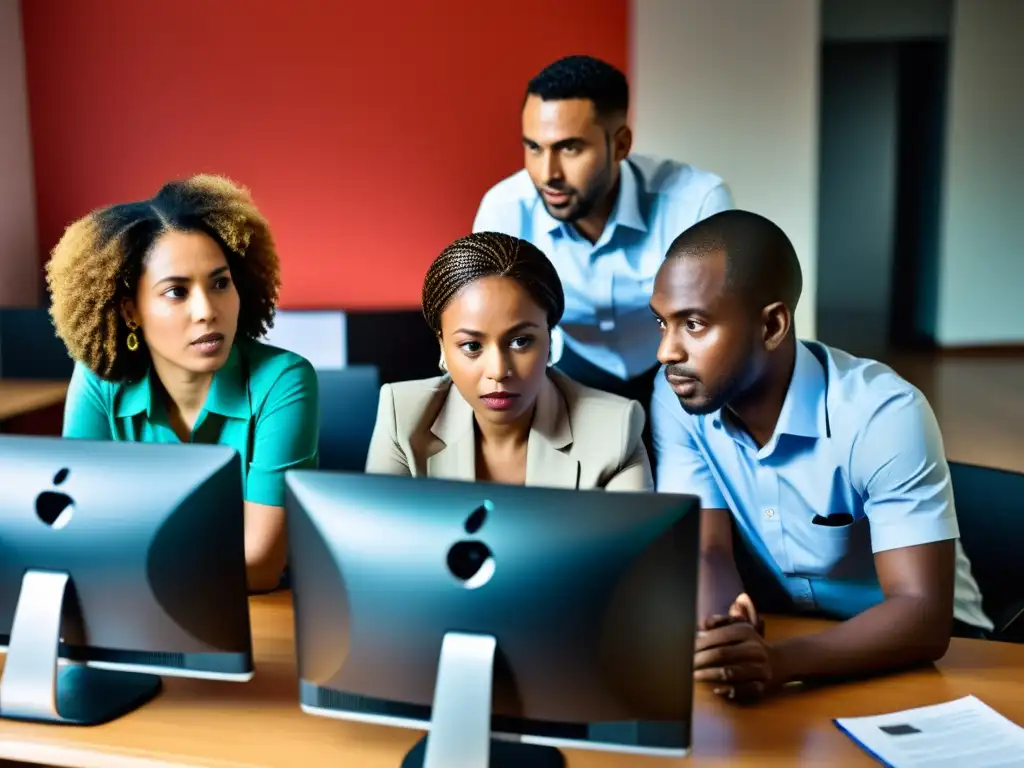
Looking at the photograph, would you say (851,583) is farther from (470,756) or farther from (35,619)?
(35,619)

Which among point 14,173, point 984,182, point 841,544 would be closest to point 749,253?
point 841,544

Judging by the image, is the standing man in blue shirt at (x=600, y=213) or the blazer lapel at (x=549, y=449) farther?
the standing man in blue shirt at (x=600, y=213)

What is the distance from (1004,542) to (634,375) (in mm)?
995

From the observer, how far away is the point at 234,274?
197cm

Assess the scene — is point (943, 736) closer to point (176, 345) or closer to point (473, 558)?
point (473, 558)

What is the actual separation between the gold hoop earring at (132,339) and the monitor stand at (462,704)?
1.07 meters

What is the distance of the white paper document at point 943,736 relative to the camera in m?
1.13

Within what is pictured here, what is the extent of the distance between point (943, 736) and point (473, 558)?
60 centimetres

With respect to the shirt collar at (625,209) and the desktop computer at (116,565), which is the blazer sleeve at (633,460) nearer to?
the desktop computer at (116,565)

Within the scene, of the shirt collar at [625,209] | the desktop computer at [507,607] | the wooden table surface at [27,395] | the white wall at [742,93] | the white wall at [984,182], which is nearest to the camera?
the desktop computer at [507,607]

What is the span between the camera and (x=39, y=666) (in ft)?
4.08

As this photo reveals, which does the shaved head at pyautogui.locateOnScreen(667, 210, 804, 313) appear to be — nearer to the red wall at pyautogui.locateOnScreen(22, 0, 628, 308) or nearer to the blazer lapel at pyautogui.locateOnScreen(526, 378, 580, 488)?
the blazer lapel at pyautogui.locateOnScreen(526, 378, 580, 488)

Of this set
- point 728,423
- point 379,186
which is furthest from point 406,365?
point 728,423

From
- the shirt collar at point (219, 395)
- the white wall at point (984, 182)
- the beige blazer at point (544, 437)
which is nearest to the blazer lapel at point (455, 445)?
the beige blazer at point (544, 437)
